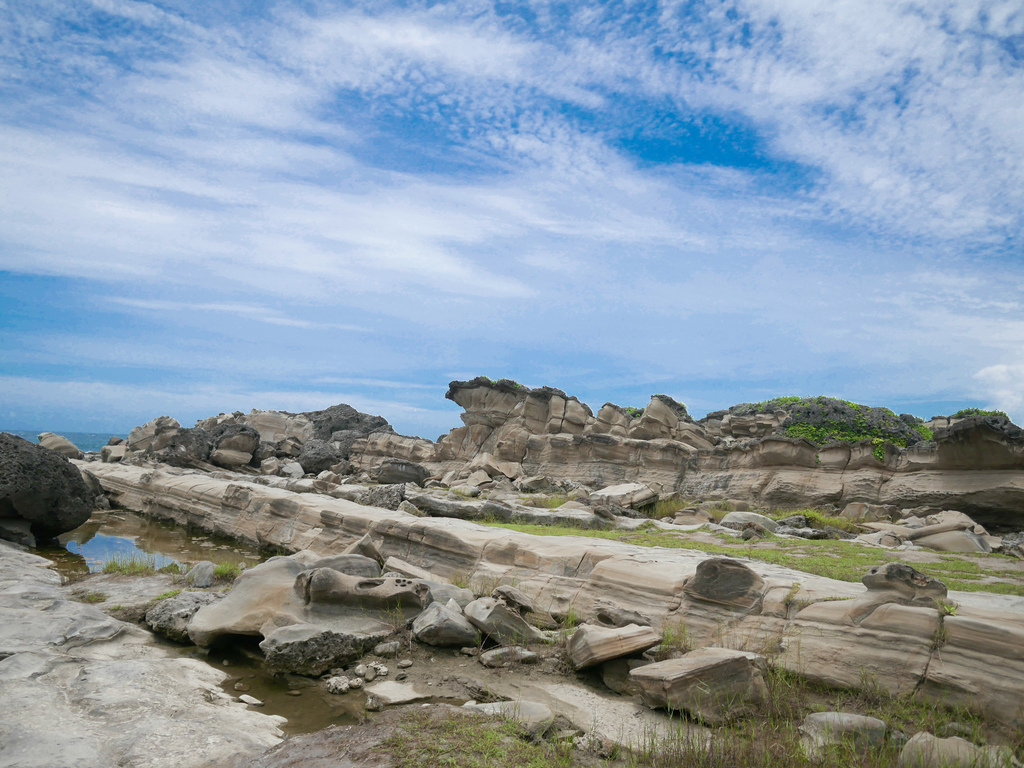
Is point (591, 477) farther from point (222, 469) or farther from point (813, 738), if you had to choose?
point (813, 738)

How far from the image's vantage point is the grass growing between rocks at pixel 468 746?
14.0ft

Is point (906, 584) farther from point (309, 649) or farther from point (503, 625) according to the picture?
point (309, 649)

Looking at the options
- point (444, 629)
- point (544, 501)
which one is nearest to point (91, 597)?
point (444, 629)

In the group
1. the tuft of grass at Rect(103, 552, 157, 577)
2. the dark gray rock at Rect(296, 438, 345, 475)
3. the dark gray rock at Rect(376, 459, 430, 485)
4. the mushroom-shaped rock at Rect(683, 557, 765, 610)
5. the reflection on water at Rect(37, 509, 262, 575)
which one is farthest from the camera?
the dark gray rock at Rect(296, 438, 345, 475)

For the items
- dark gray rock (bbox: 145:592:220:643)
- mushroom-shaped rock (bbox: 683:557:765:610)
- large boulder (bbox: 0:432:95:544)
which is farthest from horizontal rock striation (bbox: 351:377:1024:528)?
dark gray rock (bbox: 145:592:220:643)

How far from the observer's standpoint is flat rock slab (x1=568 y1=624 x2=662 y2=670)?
596 cm

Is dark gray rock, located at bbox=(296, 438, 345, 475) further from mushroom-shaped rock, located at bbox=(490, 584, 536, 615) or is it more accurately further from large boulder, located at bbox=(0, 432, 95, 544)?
mushroom-shaped rock, located at bbox=(490, 584, 536, 615)

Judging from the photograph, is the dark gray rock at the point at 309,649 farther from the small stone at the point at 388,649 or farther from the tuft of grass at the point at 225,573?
the tuft of grass at the point at 225,573

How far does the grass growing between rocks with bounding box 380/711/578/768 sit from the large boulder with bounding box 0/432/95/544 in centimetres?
1385

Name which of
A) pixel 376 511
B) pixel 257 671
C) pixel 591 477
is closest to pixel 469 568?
pixel 257 671

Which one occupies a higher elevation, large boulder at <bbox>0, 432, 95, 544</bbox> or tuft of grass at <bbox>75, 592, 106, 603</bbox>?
large boulder at <bbox>0, 432, 95, 544</bbox>

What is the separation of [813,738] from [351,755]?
333 centimetres

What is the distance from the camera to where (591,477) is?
87.5 ft

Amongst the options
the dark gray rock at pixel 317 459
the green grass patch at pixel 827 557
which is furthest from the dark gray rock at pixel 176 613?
the dark gray rock at pixel 317 459
